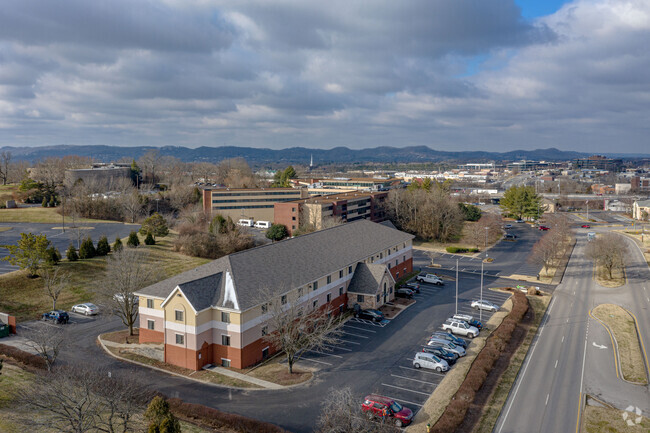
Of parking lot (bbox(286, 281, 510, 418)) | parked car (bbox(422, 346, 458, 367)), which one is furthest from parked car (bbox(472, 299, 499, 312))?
parked car (bbox(422, 346, 458, 367))

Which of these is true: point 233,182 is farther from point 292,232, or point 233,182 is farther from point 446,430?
point 446,430

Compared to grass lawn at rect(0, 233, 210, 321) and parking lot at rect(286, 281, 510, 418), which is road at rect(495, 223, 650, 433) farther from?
grass lawn at rect(0, 233, 210, 321)

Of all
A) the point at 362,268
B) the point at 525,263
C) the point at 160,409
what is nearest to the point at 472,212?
the point at 525,263

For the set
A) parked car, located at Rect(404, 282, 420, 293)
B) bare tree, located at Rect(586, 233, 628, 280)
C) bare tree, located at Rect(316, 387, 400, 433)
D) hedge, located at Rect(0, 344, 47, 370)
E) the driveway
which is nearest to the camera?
bare tree, located at Rect(316, 387, 400, 433)

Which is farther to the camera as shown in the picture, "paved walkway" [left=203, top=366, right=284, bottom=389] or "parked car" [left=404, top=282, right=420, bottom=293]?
"parked car" [left=404, top=282, right=420, bottom=293]

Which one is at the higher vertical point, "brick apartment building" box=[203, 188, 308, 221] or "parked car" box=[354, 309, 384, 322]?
"brick apartment building" box=[203, 188, 308, 221]

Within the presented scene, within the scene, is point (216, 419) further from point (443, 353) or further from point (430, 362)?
point (443, 353)

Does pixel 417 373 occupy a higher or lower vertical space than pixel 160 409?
lower

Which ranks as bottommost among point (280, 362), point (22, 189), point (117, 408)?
point (280, 362)
